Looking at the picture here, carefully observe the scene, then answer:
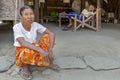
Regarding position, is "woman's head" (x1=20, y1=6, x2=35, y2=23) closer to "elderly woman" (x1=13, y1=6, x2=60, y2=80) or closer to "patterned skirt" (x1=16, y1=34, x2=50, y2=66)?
"elderly woman" (x1=13, y1=6, x2=60, y2=80)

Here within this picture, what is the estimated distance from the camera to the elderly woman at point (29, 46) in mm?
3629

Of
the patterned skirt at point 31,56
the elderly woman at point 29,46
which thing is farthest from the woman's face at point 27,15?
the patterned skirt at point 31,56

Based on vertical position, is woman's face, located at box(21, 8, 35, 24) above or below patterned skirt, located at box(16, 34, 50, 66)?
above

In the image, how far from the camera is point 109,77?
3973mm

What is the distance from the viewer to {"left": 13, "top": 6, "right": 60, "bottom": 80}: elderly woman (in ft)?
11.9

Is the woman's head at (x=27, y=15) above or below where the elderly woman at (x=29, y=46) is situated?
above

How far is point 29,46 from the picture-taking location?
3586 millimetres

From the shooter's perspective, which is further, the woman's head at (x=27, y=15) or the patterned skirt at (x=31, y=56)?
the woman's head at (x=27, y=15)

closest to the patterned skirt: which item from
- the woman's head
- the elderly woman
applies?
the elderly woman

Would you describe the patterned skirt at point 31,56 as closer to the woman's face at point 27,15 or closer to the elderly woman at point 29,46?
the elderly woman at point 29,46

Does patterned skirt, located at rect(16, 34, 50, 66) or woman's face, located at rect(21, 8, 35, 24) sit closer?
patterned skirt, located at rect(16, 34, 50, 66)

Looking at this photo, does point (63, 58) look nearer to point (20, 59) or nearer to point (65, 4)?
point (20, 59)

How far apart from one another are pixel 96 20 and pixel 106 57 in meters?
2.72

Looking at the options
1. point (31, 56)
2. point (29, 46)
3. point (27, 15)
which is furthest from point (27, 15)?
point (31, 56)
